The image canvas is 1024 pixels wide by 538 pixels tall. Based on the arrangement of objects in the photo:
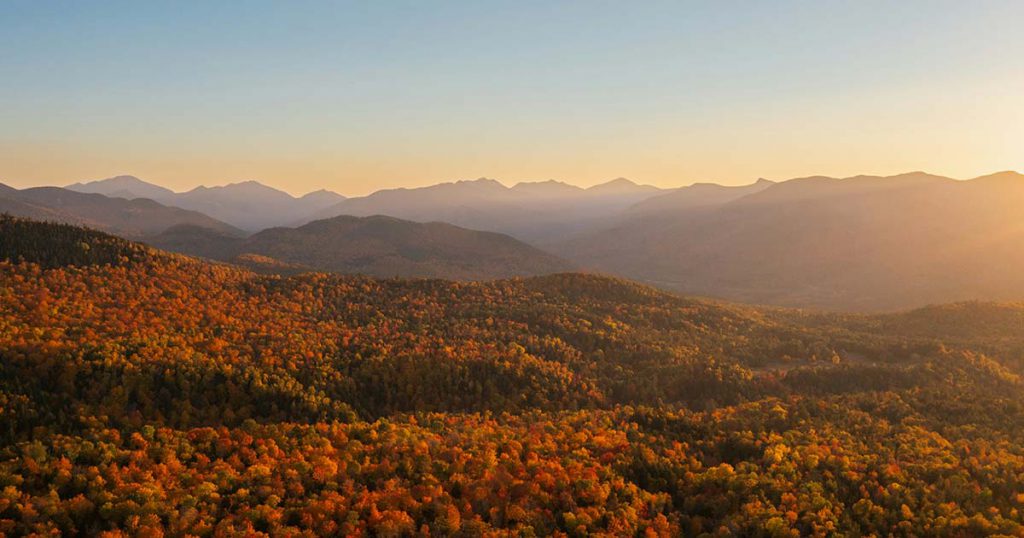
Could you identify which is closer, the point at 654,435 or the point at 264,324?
the point at 654,435

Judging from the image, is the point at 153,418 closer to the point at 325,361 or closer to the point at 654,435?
the point at 325,361

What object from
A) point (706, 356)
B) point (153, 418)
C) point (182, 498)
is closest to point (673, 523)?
point (182, 498)

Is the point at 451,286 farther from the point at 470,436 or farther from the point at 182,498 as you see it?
the point at 182,498

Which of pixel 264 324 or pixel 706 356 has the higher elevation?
pixel 264 324

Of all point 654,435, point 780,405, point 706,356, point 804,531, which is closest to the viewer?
point 804,531

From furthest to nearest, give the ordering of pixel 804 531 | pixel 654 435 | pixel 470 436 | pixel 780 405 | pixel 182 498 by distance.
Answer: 1. pixel 780 405
2. pixel 654 435
3. pixel 470 436
4. pixel 804 531
5. pixel 182 498

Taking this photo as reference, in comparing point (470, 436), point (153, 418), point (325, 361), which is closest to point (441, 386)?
point (325, 361)
